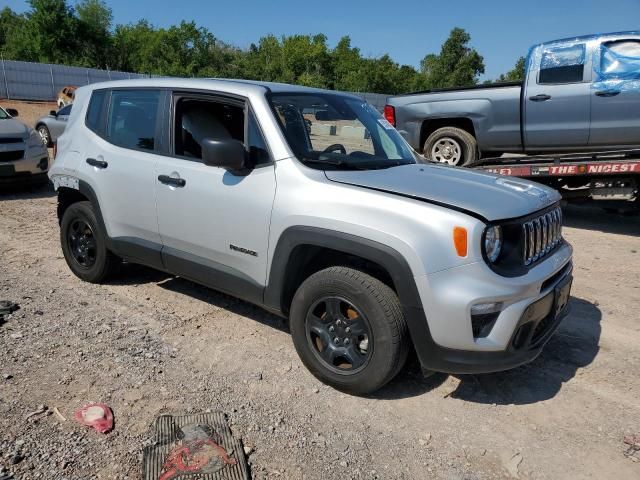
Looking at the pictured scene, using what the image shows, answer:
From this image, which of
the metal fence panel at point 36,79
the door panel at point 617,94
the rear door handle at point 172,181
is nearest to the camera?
the rear door handle at point 172,181

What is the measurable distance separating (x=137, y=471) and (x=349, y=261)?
1600 mm

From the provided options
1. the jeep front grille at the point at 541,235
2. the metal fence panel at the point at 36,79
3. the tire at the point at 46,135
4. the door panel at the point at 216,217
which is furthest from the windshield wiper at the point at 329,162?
the metal fence panel at the point at 36,79

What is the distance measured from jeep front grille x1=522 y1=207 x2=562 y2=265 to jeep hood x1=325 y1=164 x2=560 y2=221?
8 cm

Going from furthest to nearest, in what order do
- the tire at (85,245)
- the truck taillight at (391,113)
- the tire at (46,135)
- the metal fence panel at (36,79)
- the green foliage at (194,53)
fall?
the green foliage at (194,53) → the metal fence panel at (36,79) → the tire at (46,135) → the truck taillight at (391,113) → the tire at (85,245)

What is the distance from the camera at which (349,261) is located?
3.17 m

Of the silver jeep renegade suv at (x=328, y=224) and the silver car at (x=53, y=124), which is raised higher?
the silver car at (x=53, y=124)

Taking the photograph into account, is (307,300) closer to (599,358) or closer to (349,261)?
(349,261)

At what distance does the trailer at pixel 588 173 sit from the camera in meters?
6.67

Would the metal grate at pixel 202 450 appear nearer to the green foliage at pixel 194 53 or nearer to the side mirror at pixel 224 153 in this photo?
the side mirror at pixel 224 153

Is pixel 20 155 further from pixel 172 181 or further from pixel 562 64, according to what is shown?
pixel 562 64

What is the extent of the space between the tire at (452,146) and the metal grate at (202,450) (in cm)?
641

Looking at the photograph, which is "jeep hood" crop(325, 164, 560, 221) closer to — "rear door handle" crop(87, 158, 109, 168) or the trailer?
"rear door handle" crop(87, 158, 109, 168)

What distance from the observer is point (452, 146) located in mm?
8328

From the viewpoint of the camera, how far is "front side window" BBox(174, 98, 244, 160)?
12.3 ft
